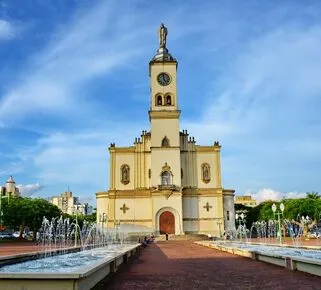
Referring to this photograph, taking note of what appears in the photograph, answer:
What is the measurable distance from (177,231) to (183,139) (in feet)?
37.2

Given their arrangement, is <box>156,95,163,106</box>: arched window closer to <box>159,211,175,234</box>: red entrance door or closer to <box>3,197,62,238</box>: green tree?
<box>159,211,175,234</box>: red entrance door

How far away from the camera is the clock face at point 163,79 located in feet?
179

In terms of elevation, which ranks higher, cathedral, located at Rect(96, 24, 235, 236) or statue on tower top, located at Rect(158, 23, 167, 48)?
statue on tower top, located at Rect(158, 23, 167, 48)

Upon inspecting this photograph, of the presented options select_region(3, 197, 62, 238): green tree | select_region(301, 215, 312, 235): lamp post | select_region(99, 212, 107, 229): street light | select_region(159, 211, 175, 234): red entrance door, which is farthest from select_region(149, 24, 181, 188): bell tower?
select_region(301, 215, 312, 235): lamp post

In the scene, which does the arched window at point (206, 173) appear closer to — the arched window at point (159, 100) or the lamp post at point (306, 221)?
the arched window at point (159, 100)

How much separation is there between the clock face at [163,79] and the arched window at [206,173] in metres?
11.0

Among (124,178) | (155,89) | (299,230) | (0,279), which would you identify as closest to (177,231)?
(124,178)

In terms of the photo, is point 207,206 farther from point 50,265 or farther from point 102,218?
point 50,265

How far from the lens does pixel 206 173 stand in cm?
5300

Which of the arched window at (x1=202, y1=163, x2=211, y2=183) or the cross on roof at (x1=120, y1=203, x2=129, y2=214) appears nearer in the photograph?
the cross on roof at (x1=120, y1=203, x2=129, y2=214)

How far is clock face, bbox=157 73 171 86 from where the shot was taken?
2143 inches

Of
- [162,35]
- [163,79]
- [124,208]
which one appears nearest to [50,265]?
[124,208]

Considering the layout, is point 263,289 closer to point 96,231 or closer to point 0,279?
point 0,279

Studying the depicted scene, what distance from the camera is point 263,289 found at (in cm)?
984
